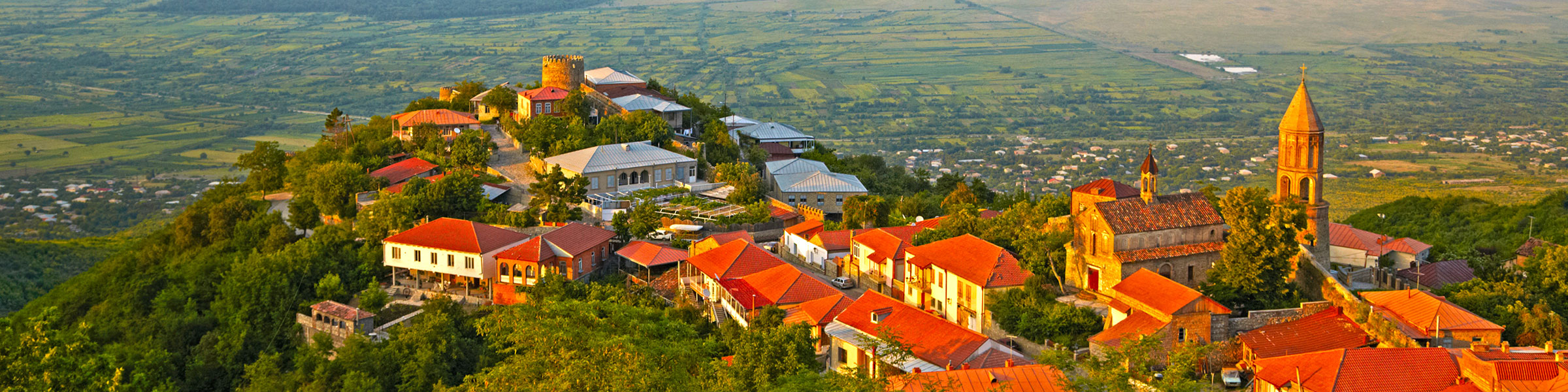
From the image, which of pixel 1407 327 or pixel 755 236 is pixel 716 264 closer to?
pixel 755 236

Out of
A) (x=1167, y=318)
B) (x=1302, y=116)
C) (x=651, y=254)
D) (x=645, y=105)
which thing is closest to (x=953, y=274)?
(x=1167, y=318)

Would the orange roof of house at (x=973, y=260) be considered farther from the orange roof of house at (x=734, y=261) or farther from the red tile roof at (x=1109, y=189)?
the orange roof of house at (x=734, y=261)

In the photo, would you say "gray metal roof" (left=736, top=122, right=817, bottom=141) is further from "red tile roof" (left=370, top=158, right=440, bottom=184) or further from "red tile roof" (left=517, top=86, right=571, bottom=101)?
"red tile roof" (left=370, top=158, right=440, bottom=184)

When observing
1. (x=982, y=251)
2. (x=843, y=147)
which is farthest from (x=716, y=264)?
(x=843, y=147)

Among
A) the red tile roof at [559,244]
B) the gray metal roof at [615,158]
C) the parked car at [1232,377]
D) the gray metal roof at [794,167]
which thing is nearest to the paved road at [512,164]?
the gray metal roof at [615,158]

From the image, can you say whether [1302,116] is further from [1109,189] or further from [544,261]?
[544,261]

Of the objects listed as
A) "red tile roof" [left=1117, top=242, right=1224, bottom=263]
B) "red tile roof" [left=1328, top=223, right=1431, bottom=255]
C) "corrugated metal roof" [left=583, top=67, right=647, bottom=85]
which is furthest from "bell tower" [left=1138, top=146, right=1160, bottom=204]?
"corrugated metal roof" [left=583, top=67, right=647, bottom=85]
